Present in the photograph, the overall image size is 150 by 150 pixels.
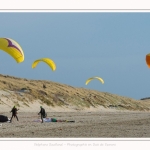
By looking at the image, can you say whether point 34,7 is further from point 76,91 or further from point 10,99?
point 76,91

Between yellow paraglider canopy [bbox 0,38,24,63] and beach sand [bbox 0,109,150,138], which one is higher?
yellow paraglider canopy [bbox 0,38,24,63]

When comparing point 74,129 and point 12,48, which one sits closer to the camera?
point 74,129

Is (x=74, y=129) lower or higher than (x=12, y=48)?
lower

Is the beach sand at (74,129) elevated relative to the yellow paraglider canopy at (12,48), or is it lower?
lower

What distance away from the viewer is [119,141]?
42.6 ft

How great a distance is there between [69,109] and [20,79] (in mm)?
13798

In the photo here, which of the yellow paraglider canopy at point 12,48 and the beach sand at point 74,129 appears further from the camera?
the yellow paraglider canopy at point 12,48

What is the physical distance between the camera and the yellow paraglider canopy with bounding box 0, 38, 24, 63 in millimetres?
23359

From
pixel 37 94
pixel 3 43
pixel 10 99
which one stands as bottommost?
pixel 3 43

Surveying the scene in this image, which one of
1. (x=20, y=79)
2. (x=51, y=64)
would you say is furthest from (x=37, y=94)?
(x=51, y=64)

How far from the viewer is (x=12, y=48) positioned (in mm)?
23484

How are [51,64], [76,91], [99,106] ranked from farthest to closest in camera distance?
1. [76,91]
2. [99,106]
3. [51,64]

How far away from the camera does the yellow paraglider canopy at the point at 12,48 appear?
23.4 meters

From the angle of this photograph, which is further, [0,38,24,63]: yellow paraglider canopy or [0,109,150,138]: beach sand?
[0,38,24,63]: yellow paraglider canopy
